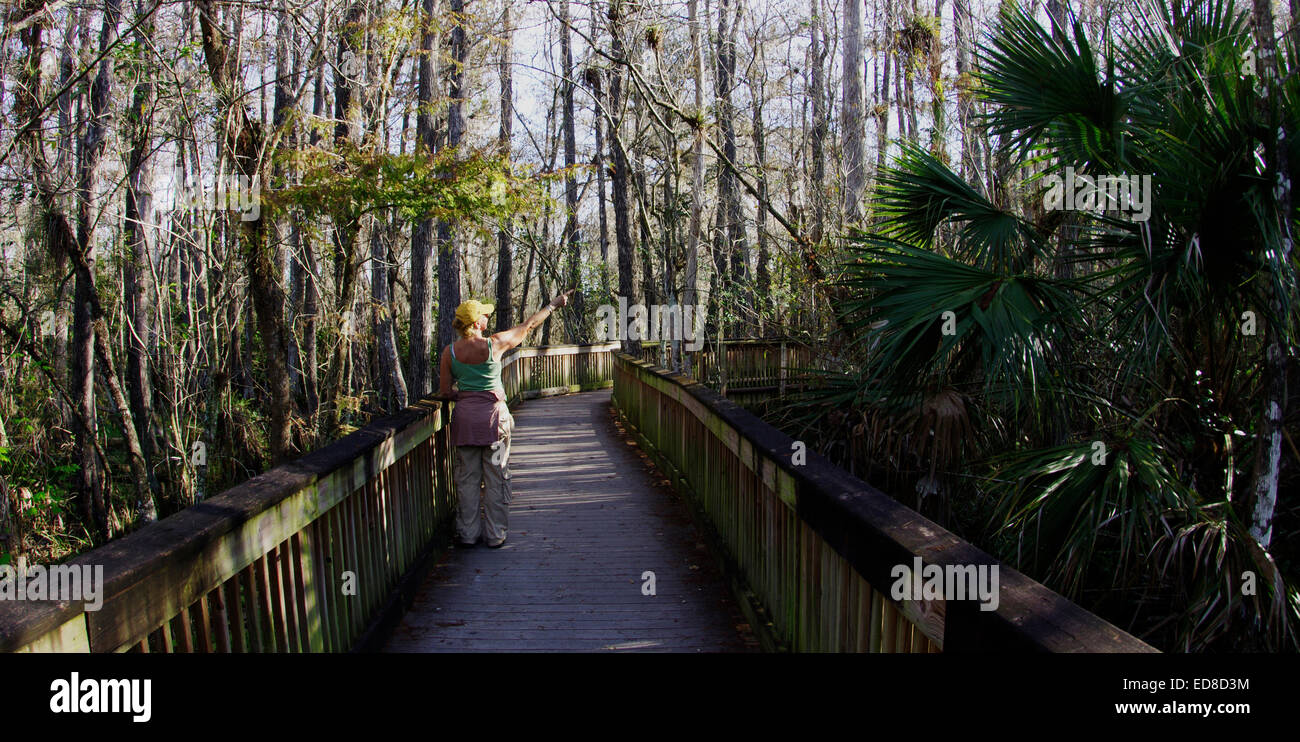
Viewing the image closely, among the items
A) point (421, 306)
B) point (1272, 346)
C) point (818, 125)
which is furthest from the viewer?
point (818, 125)

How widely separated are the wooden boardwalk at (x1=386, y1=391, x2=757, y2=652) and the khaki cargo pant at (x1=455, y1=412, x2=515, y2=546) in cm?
15

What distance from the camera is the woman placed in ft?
19.1

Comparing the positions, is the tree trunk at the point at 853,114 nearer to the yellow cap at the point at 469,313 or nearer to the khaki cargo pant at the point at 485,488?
the yellow cap at the point at 469,313

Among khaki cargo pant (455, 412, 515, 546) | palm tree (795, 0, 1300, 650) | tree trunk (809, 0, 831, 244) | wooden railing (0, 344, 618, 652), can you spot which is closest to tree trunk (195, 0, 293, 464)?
wooden railing (0, 344, 618, 652)

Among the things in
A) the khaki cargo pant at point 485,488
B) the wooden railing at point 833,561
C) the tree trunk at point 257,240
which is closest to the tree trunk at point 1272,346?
the wooden railing at point 833,561

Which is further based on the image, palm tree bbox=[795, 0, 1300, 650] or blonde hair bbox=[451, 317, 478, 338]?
blonde hair bbox=[451, 317, 478, 338]

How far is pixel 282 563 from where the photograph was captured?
10.5 feet

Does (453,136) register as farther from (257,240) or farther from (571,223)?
(571,223)

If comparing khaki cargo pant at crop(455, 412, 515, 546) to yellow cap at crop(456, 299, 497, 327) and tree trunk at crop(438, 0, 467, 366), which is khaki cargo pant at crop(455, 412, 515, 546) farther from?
tree trunk at crop(438, 0, 467, 366)

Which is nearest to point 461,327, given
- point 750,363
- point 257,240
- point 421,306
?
point 257,240

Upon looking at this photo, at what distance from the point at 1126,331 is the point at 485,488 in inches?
169
